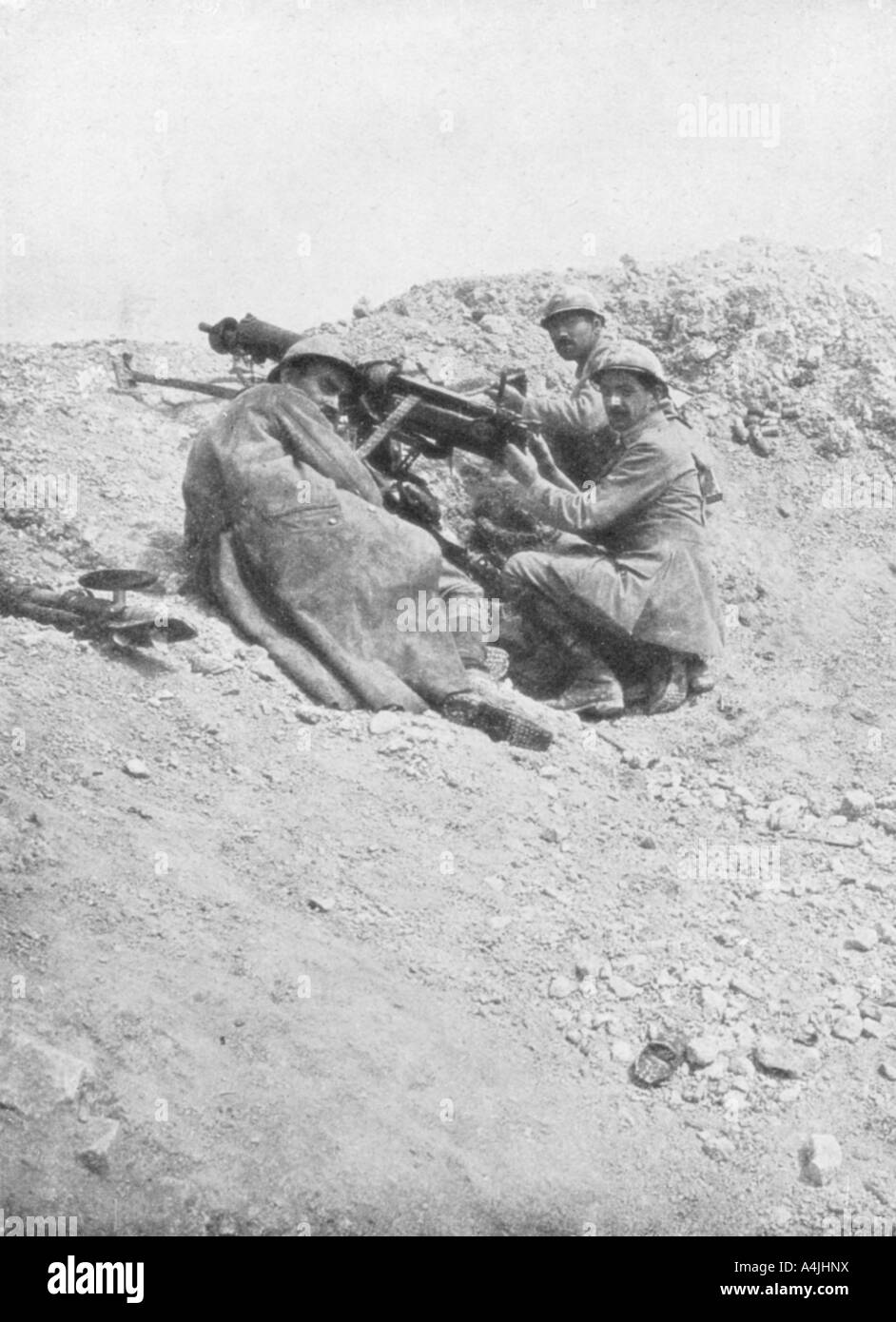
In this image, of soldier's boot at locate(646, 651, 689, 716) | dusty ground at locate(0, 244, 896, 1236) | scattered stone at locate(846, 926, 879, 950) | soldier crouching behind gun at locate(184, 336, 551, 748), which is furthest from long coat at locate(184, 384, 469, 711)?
scattered stone at locate(846, 926, 879, 950)

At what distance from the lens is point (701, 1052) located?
432cm

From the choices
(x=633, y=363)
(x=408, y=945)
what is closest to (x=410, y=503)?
(x=633, y=363)

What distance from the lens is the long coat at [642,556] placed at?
7.05 metres

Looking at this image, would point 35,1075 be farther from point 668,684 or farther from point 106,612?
point 668,684

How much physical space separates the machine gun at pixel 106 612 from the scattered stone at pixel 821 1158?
11.3ft

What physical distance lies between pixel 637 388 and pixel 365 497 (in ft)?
5.61

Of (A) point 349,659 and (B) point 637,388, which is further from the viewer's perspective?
(B) point 637,388

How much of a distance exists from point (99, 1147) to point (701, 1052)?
79.1 inches

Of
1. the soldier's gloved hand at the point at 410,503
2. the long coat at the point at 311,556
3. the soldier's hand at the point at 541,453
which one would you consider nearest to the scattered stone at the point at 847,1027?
the long coat at the point at 311,556

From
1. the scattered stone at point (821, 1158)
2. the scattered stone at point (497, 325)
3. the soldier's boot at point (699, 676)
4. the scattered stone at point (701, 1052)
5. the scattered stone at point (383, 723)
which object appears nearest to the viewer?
the scattered stone at point (821, 1158)

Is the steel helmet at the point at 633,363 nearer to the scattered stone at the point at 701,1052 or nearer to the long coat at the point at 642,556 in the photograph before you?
the long coat at the point at 642,556

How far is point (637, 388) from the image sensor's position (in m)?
7.16


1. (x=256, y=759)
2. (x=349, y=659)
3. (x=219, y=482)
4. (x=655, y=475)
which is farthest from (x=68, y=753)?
(x=655, y=475)
